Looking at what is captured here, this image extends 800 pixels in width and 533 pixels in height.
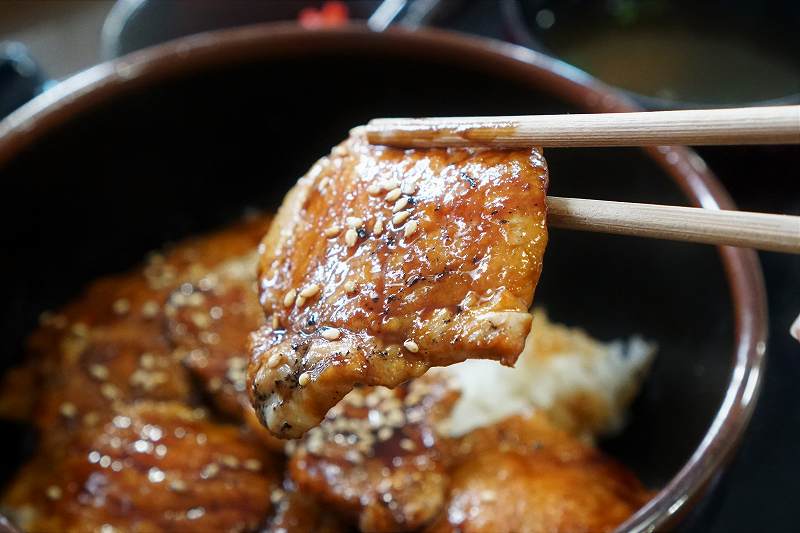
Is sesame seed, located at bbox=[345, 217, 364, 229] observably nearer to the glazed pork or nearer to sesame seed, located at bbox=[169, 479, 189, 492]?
the glazed pork

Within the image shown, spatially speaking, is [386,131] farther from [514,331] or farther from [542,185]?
[514,331]

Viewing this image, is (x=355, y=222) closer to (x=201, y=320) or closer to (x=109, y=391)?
(x=201, y=320)

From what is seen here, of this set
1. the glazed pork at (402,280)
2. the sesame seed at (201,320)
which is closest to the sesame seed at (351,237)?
the glazed pork at (402,280)

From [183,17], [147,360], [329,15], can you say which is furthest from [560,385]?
[183,17]

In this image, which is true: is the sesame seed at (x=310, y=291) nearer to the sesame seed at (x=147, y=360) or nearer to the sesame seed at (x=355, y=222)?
the sesame seed at (x=355, y=222)

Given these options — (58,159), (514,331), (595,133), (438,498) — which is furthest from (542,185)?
(58,159)
